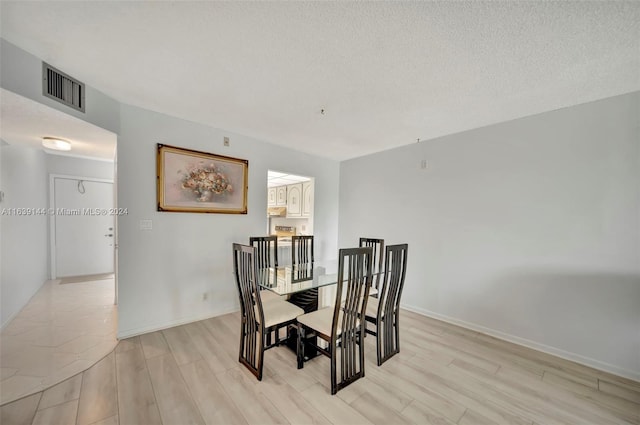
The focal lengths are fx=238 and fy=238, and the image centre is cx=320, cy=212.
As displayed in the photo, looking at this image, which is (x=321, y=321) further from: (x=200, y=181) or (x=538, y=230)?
(x=538, y=230)

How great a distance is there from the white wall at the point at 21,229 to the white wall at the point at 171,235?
137 centimetres

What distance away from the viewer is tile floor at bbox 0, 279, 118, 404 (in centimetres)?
187

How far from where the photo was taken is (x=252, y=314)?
1.98m

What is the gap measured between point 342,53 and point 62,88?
2.27m

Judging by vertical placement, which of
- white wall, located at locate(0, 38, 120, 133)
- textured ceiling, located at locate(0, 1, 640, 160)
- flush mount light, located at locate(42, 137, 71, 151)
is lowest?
flush mount light, located at locate(42, 137, 71, 151)

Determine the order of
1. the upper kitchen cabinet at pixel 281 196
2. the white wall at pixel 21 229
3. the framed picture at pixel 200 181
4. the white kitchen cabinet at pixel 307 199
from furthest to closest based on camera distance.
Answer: the upper kitchen cabinet at pixel 281 196 → the white kitchen cabinet at pixel 307 199 → the framed picture at pixel 200 181 → the white wall at pixel 21 229

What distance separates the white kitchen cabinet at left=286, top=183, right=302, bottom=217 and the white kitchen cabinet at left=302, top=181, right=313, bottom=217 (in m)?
0.12

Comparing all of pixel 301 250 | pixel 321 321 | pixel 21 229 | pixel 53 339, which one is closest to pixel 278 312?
pixel 321 321

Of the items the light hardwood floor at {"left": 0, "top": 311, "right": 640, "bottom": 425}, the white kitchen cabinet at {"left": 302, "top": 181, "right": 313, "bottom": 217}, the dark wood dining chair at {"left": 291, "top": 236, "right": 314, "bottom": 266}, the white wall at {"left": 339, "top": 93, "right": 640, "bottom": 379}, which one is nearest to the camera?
the light hardwood floor at {"left": 0, "top": 311, "right": 640, "bottom": 425}

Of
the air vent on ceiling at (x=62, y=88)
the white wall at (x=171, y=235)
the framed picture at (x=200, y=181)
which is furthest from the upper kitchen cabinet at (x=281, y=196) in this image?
the air vent on ceiling at (x=62, y=88)

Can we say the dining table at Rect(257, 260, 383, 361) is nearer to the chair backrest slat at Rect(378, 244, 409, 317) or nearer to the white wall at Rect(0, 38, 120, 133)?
the chair backrest slat at Rect(378, 244, 409, 317)

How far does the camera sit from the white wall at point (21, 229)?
104 inches

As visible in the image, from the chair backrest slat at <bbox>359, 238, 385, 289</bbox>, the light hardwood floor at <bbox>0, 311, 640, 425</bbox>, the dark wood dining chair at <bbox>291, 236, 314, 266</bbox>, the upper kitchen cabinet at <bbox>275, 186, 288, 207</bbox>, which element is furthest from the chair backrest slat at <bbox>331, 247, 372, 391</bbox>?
the upper kitchen cabinet at <bbox>275, 186, 288, 207</bbox>

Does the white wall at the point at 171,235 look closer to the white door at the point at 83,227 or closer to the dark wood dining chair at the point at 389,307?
the dark wood dining chair at the point at 389,307
